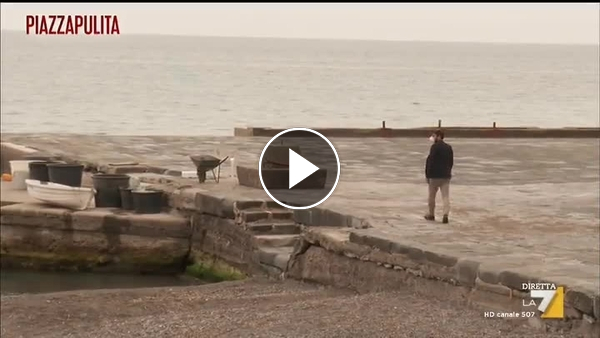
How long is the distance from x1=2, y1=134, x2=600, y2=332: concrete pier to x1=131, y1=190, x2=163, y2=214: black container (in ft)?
0.94

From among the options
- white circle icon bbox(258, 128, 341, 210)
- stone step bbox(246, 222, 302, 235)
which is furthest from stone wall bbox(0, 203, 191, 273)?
stone step bbox(246, 222, 302, 235)

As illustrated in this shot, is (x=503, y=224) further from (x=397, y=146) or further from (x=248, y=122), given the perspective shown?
(x=248, y=122)

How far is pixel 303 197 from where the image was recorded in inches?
763

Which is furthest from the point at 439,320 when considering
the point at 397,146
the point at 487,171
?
the point at 397,146

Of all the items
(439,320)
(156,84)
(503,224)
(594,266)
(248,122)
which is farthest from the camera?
(156,84)

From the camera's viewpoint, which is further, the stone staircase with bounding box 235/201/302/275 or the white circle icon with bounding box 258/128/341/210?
the white circle icon with bounding box 258/128/341/210

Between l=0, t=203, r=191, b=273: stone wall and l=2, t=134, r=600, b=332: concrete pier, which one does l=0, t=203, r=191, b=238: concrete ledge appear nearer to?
l=0, t=203, r=191, b=273: stone wall

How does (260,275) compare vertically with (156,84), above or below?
below

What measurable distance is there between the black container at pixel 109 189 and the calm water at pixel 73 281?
4.87ft

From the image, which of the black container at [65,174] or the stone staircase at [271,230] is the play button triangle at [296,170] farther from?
the black container at [65,174]

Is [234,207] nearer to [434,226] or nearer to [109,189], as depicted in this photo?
[109,189]

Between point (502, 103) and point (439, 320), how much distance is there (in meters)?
70.0

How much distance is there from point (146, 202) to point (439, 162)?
6269 millimetres

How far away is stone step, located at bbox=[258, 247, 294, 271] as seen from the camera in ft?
55.9
